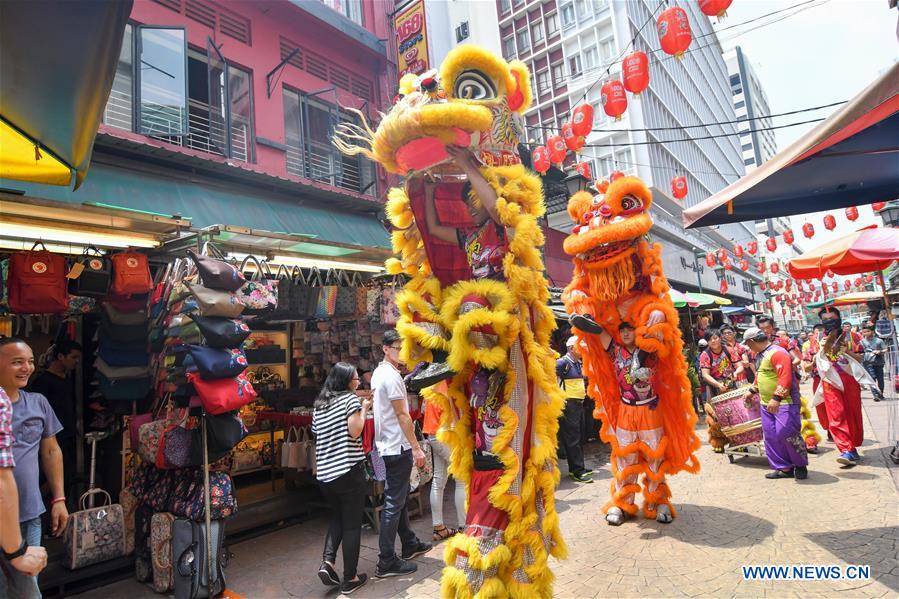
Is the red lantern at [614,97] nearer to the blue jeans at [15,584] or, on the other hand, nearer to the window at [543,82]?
the blue jeans at [15,584]

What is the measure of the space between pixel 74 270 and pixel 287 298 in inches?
87.1

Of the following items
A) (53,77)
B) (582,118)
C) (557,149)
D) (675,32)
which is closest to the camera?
(53,77)

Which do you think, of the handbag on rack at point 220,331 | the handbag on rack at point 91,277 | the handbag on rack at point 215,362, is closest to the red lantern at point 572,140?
the handbag on rack at point 220,331

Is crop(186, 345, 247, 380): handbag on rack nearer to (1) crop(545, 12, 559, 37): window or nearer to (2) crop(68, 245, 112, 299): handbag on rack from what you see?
(2) crop(68, 245, 112, 299): handbag on rack

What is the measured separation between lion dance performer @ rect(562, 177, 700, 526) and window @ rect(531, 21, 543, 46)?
28.9 m

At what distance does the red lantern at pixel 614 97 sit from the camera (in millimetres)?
7926

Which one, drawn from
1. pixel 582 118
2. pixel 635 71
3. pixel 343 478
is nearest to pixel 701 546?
pixel 343 478

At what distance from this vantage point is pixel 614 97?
316 inches

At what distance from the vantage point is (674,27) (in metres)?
5.84

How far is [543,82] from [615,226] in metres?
28.0

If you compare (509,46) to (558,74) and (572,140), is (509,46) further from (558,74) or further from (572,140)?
(572,140)

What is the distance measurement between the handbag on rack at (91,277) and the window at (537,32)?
30.2 meters

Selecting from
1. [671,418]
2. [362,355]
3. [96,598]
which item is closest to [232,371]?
[96,598]

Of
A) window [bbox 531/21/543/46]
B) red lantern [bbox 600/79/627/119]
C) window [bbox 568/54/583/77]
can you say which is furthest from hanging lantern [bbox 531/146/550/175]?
window [bbox 531/21/543/46]
